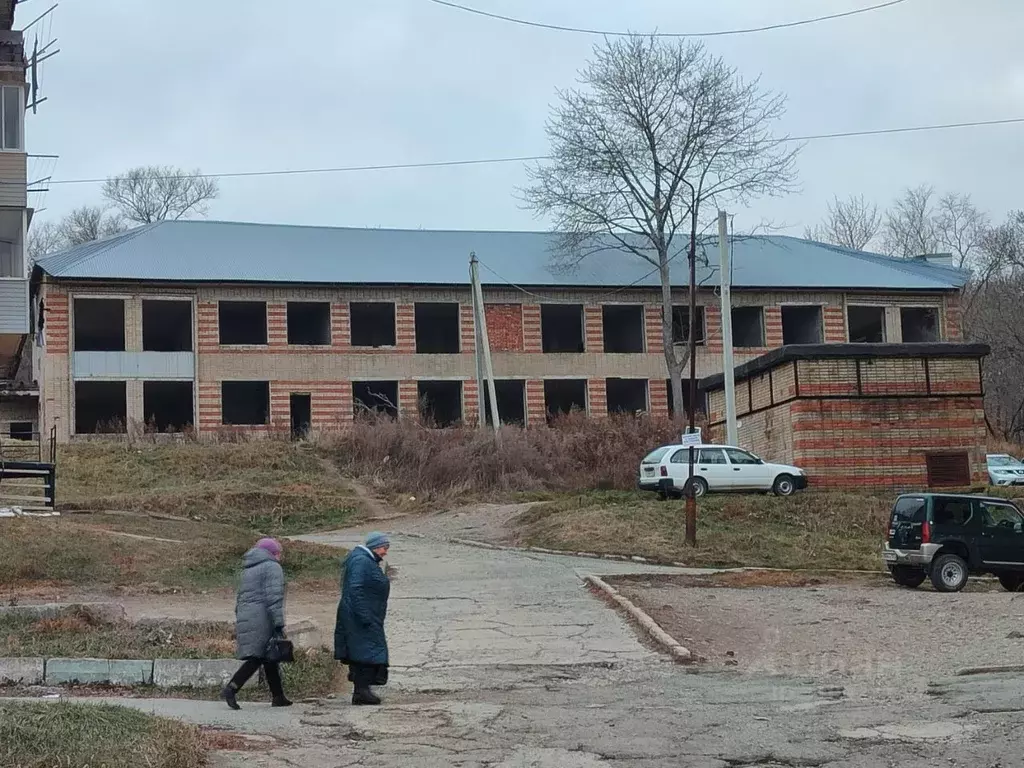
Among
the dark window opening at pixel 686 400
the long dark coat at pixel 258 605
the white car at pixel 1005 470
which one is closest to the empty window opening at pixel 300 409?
the dark window opening at pixel 686 400

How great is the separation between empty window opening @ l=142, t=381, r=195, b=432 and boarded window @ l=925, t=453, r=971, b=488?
27.6 metres

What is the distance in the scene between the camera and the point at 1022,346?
62.3 meters

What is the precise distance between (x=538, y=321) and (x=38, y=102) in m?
25.6

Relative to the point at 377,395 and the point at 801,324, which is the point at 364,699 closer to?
the point at 377,395

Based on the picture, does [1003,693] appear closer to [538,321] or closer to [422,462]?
[422,462]

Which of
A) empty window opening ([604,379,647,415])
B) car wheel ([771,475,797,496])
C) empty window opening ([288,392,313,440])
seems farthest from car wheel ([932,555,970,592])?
empty window opening ([604,379,647,415])

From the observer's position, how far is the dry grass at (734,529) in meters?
24.6

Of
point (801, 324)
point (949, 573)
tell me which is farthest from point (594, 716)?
point (801, 324)

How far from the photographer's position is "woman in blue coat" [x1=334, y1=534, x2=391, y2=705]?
→ 37.5 ft

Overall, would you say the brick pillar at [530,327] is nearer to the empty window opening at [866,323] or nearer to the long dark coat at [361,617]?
the empty window opening at [866,323]

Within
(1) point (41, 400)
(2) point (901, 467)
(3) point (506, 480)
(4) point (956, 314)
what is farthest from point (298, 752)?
(4) point (956, 314)

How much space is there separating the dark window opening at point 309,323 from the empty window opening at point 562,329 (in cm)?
937

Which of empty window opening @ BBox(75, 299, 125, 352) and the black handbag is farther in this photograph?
empty window opening @ BBox(75, 299, 125, 352)

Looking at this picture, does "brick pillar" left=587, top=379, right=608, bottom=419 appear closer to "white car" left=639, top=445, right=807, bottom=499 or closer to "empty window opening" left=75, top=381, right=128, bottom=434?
"empty window opening" left=75, top=381, right=128, bottom=434
